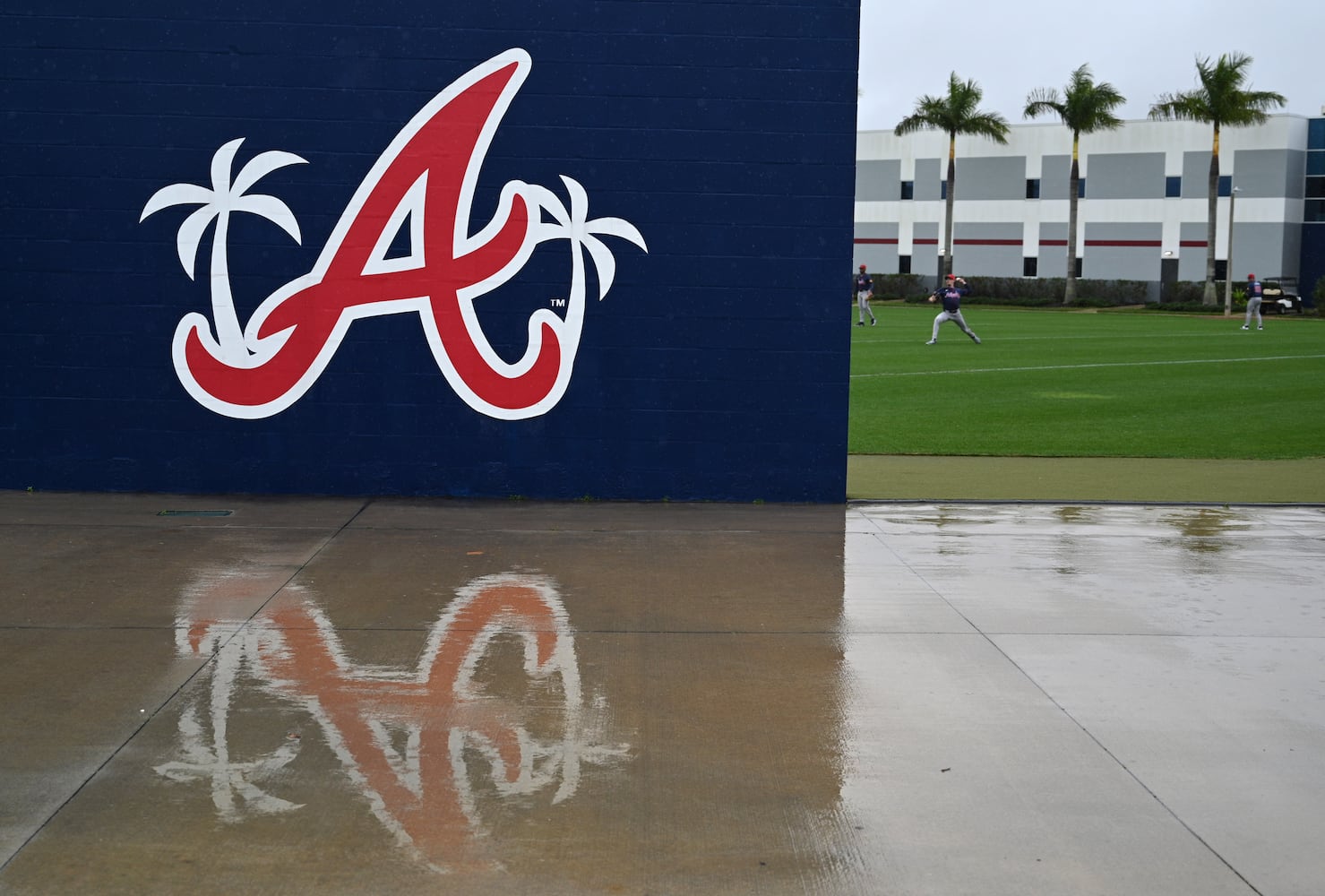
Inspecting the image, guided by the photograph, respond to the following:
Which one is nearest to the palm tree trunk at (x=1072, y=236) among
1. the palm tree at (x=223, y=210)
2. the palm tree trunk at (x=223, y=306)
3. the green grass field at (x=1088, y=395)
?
the green grass field at (x=1088, y=395)

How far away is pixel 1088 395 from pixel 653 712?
18052 mm

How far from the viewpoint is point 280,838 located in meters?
4.43

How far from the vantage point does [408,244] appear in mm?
11164

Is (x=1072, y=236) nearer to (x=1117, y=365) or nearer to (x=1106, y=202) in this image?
(x=1106, y=202)

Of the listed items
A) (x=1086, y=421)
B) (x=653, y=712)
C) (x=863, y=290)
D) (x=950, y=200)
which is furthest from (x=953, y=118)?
(x=653, y=712)

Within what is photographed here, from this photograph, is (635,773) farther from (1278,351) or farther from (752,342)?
(1278,351)

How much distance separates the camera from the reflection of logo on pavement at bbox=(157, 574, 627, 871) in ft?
15.6

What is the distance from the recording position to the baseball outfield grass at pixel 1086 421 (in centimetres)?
1309

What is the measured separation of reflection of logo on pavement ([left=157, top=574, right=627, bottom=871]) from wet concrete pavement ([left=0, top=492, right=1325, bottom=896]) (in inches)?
0.8

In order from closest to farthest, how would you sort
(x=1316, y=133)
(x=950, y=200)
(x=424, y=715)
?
(x=424, y=715) → (x=1316, y=133) → (x=950, y=200)

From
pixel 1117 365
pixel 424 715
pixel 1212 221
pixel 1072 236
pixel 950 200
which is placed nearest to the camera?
pixel 424 715

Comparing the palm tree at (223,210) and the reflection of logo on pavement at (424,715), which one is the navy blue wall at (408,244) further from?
the reflection of logo on pavement at (424,715)

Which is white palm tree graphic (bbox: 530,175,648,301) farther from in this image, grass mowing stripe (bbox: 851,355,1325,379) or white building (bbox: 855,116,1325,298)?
white building (bbox: 855,116,1325,298)

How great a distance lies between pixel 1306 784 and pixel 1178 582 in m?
3.57
